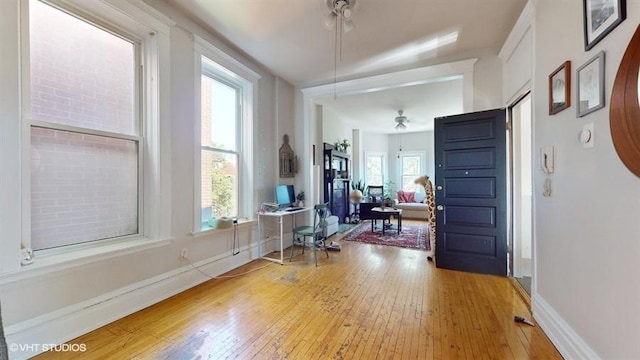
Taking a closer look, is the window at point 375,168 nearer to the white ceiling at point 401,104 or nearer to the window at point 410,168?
the window at point 410,168

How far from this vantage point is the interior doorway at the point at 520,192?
315 centimetres

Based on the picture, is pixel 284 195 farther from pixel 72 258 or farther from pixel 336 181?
pixel 72 258

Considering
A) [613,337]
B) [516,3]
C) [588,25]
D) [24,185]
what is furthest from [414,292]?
A: [24,185]

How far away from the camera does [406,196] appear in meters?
8.39

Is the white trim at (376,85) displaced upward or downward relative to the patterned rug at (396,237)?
upward

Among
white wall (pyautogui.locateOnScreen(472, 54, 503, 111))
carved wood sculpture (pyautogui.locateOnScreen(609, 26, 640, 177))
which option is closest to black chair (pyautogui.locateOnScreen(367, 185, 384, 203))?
white wall (pyautogui.locateOnScreen(472, 54, 503, 111))

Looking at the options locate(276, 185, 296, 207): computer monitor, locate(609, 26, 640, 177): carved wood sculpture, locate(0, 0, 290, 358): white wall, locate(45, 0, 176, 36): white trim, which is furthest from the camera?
locate(276, 185, 296, 207): computer monitor

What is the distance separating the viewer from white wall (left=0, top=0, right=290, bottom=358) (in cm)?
169

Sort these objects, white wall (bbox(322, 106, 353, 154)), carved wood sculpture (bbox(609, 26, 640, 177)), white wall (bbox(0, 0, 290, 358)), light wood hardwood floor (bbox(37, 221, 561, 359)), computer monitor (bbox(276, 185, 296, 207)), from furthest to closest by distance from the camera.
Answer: white wall (bbox(322, 106, 353, 154)) < computer monitor (bbox(276, 185, 296, 207)) < light wood hardwood floor (bbox(37, 221, 561, 359)) < white wall (bbox(0, 0, 290, 358)) < carved wood sculpture (bbox(609, 26, 640, 177))

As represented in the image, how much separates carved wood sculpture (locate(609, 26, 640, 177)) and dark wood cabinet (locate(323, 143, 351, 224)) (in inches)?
182

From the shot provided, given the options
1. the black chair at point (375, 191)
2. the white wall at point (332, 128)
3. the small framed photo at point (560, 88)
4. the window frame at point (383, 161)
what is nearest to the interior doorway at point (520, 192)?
the small framed photo at point (560, 88)

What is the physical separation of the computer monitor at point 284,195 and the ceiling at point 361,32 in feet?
6.10

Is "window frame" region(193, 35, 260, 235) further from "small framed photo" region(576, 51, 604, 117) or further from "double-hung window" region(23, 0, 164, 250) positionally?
"small framed photo" region(576, 51, 604, 117)

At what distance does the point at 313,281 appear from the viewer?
120 inches
